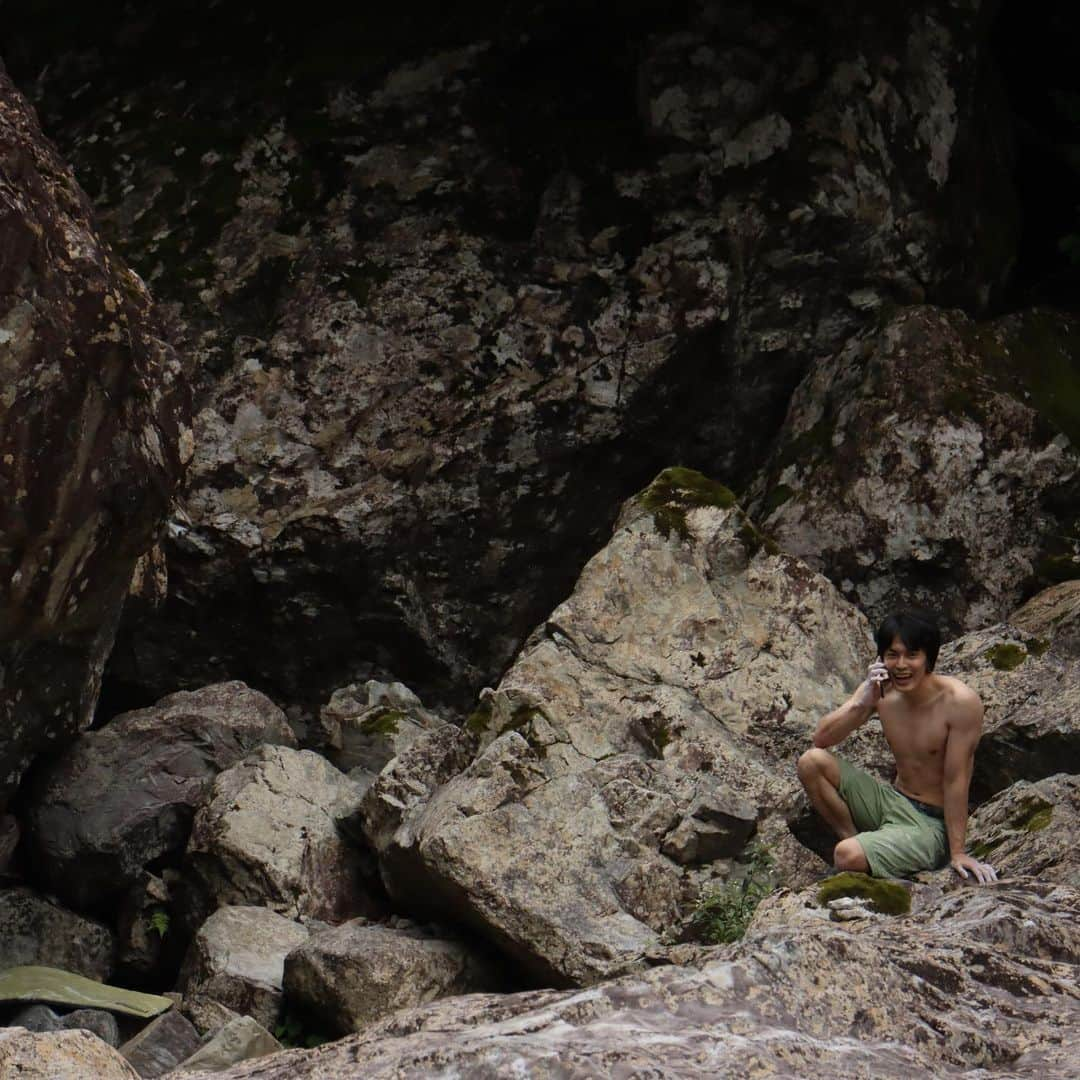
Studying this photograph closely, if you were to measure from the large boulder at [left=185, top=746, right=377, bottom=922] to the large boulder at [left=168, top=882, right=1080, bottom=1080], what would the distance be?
3544mm

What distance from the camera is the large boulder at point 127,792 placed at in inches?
289

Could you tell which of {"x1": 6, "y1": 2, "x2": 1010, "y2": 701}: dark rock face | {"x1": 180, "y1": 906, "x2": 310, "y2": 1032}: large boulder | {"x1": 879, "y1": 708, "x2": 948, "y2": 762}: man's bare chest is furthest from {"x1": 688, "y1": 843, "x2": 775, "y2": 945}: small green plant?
{"x1": 6, "y1": 2, "x2": 1010, "y2": 701}: dark rock face

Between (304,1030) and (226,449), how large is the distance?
3.98 metres

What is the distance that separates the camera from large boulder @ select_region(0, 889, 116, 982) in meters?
7.01

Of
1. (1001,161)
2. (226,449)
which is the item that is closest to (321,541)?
(226,449)

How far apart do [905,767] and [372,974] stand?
2149mm

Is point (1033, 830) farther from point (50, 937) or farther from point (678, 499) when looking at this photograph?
point (50, 937)

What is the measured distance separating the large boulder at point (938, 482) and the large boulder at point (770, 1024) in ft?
17.1

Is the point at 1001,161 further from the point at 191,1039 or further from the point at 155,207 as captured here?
the point at 191,1039

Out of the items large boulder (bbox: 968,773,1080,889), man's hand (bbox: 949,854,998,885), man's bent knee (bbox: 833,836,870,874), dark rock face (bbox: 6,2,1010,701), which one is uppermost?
dark rock face (bbox: 6,2,1010,701)

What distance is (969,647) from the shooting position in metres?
7.40

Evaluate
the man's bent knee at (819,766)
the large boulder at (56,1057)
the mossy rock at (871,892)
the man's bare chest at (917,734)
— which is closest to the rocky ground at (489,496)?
the mossy rock at (871,892)

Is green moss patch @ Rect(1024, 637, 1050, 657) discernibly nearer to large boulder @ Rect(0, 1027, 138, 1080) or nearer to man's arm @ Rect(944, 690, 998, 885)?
man's arm @ Rect(944, 690, 998, 885)

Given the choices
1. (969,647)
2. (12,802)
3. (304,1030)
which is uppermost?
(969,647)
